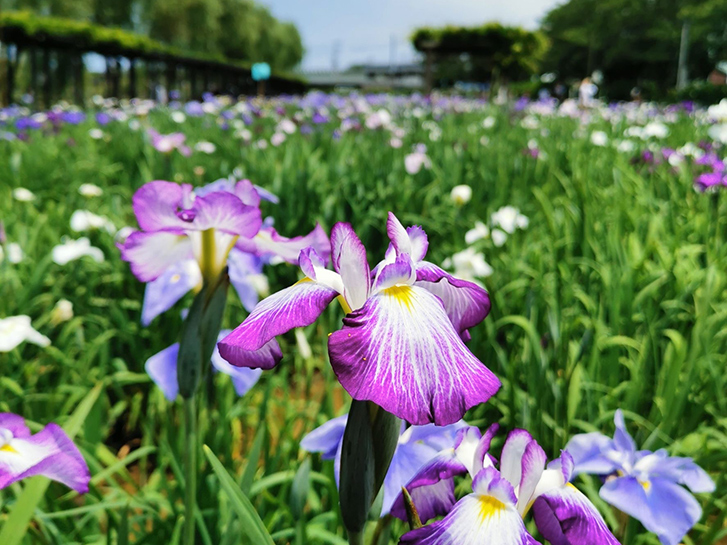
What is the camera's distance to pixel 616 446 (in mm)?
825

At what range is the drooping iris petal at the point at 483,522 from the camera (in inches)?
18.3

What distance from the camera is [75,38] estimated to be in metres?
13.0

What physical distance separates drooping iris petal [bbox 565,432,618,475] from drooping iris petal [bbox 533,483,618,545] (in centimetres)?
28

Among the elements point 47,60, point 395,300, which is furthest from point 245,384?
point 47,60

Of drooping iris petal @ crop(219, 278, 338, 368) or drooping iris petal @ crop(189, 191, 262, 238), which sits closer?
drooping iris petal @ crop(219, 278, 338, 368)

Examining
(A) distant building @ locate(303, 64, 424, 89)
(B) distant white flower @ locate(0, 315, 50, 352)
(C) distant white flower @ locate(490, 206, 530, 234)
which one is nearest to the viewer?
(B) distant white flower @ locate(0, 315, 50, 352)

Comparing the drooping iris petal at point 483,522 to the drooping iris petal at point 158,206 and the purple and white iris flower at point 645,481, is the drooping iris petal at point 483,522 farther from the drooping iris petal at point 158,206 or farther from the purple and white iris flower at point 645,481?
the drooping iris petal at point 158,206

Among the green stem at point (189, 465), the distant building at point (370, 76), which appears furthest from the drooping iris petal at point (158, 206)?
the distant building at point (370, 76)

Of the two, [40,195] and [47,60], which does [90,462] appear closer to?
[40,195]

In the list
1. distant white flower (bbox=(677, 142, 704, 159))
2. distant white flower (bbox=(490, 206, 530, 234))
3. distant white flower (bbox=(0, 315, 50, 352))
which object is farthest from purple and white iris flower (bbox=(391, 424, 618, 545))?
distant white flower (bbox=(677, 142, 704, 159))

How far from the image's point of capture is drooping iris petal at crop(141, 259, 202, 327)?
1035mm

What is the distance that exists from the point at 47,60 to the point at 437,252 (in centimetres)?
1418

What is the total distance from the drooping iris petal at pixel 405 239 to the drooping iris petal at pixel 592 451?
1.41ft

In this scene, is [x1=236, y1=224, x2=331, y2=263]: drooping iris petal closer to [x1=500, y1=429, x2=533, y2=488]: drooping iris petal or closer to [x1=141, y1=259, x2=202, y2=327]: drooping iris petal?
[x1=141, y1=259, x2=202, y2=327]: drooping iris petal
